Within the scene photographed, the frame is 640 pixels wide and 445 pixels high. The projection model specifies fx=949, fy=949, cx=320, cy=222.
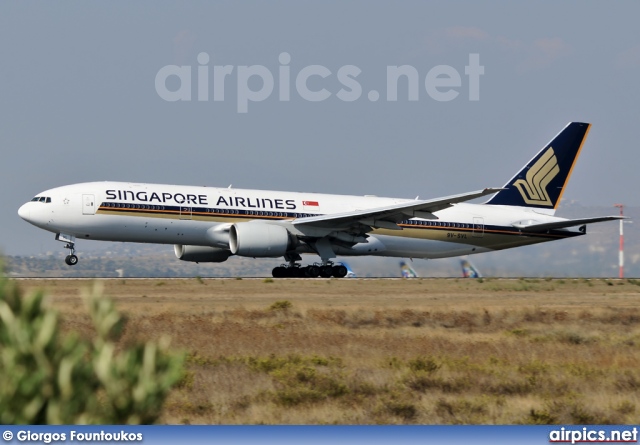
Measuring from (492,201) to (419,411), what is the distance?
106 feet

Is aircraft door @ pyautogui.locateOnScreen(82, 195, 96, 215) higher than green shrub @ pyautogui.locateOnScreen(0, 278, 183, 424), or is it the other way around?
aircraft door @ pyautogui.locateOnScreen(82, 195, 96, 215)

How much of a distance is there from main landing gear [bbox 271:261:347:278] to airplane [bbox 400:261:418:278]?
391 cm

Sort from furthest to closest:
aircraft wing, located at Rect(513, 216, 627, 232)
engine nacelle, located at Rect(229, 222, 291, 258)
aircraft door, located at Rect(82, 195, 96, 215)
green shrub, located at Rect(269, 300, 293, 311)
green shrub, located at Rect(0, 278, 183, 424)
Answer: aircraft wing, located at Rect(513, 216, 627, 232) < engine nacelle, located at Rect(229, 222, 291, 258) < aircraft door, located at Rect(82, 195, 96, 215) < green shrub, located at Rect(269, 300, 293, 311) < green shrub, located at Rect(0, 278, 183, 424)

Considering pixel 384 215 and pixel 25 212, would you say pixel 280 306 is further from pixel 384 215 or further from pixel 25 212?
pixel 25 212

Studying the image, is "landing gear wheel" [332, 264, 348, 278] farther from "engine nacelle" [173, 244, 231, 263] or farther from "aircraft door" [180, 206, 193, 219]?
"aircraft door" [180, 206, 193, 219]

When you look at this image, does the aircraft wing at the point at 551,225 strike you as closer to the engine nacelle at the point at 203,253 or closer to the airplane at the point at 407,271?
the airplane at the point at 407,271

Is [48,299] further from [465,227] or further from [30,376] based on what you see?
[465,227]

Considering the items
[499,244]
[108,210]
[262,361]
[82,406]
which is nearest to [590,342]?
[262,361]

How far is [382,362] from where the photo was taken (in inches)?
585

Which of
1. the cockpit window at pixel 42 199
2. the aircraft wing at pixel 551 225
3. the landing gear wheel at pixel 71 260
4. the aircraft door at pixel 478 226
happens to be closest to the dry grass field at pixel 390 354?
the landing gear wheel at pixel 71 260

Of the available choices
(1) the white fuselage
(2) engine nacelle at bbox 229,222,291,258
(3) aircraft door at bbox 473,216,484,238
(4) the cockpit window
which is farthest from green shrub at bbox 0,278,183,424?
(3) aircraft door at bbox 473,216,484,238

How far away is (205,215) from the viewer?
3522 cm

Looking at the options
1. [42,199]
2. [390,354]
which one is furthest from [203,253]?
[390,354]

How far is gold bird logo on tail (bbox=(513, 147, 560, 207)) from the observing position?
1708 inches
